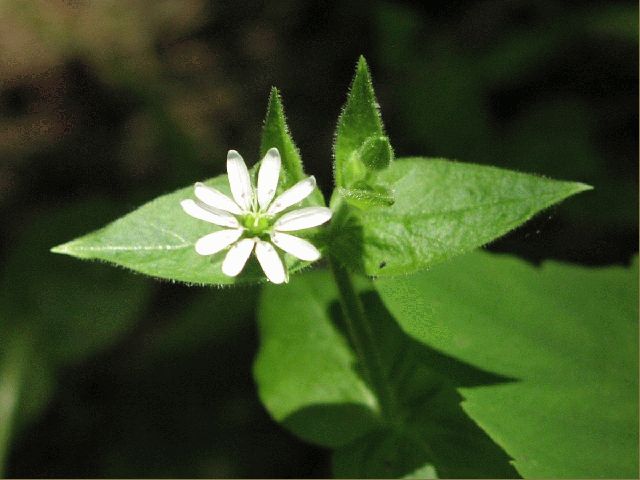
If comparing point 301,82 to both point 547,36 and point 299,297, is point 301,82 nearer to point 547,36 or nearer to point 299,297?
point 547,36

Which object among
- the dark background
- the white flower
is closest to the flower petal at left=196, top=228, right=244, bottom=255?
the white flower

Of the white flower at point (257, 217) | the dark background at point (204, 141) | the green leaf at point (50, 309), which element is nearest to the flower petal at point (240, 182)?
the white flower at point (257, 217)

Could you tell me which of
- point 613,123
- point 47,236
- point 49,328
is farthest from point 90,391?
point 613,123

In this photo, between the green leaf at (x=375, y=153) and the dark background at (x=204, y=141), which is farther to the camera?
the dark background at (x=204, y=141)

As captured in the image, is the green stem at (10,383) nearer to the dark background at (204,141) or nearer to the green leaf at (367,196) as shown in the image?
the dark background at (204,141)

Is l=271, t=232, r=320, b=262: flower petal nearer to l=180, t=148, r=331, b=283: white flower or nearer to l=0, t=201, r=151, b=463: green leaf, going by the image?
l=180, t=148, r=331, b=283: white flower

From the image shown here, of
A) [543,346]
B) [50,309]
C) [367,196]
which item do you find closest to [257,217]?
[367,196]
